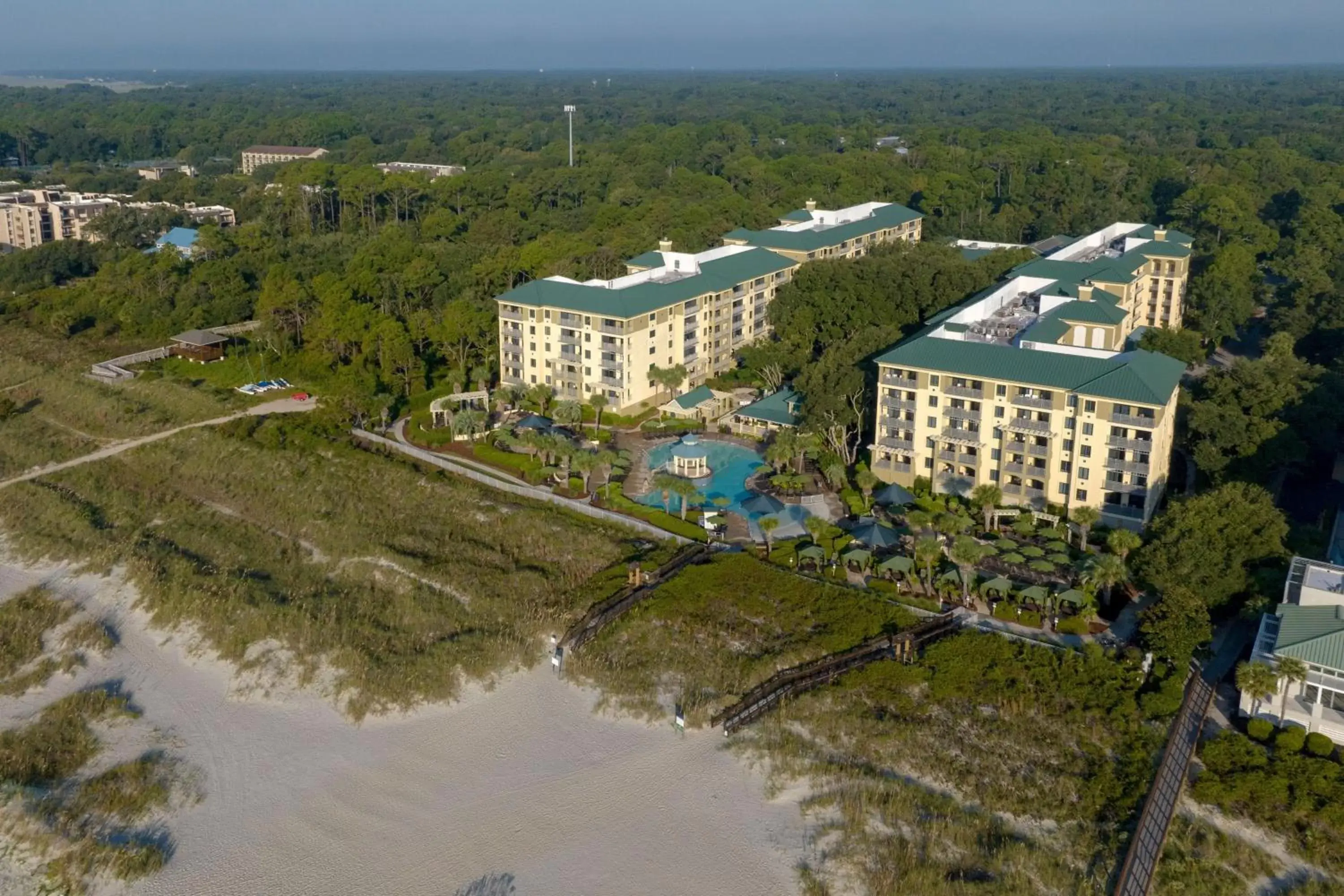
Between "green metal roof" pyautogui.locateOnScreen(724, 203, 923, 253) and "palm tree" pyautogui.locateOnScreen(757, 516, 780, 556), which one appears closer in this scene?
"palm tree" pyautogui.locateOnScreen(757, 516, 780, 556)

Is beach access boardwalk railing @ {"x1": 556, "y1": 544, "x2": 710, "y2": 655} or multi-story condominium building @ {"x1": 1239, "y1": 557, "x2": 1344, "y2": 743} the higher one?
multi-story condominium building @ {"x1": 1239, "y1": 557, "x2": 1344, "y2": 743}

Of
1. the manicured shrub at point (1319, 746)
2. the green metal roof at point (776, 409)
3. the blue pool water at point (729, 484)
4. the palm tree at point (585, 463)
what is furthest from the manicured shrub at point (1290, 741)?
the palm tree at point (585, 463)

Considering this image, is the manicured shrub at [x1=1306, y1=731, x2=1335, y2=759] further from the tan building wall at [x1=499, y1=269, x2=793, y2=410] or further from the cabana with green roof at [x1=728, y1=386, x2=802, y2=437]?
the tan building wall at [x1=499, y1=269, x2=793, y2=410]

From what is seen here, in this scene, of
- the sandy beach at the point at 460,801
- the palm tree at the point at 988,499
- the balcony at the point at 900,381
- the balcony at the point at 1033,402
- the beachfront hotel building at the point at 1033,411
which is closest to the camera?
the sandy beach at the point at 460,801

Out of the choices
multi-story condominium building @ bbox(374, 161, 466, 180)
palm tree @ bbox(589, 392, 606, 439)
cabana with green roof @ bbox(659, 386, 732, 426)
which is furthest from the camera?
multi-story condominium building @ bbox(374, 161, 466, 180)

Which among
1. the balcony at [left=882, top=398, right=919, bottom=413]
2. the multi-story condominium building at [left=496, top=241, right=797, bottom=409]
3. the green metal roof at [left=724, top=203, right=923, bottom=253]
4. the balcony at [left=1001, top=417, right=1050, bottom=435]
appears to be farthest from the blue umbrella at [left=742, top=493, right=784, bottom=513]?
the green metal roof at [left=724, top=203, right=923, bottom=253]

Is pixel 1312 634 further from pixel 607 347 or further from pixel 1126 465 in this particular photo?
pixel 607 347

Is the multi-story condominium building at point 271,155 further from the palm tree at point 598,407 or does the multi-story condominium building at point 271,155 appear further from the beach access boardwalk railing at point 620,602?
the beach access boardwalk railing at point 620,602
